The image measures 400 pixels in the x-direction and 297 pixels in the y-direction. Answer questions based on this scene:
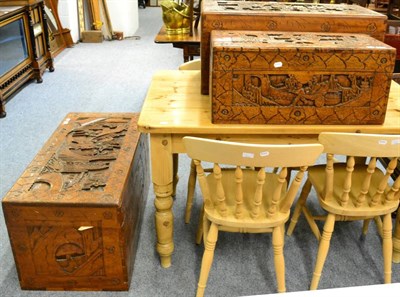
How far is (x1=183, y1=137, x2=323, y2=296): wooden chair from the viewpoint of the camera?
1.39 metres

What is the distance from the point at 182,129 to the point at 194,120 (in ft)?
0.26

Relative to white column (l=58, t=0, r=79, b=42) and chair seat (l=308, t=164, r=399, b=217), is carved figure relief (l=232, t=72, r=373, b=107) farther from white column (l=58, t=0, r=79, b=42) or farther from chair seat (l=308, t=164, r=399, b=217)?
white column (l=58, t=0, r=79, b=42)

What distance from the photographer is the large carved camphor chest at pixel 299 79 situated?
1.51 m

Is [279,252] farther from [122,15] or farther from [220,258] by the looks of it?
[122,15]

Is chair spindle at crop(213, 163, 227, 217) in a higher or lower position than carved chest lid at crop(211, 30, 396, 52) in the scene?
lower

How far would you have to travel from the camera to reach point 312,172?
6.26 ft

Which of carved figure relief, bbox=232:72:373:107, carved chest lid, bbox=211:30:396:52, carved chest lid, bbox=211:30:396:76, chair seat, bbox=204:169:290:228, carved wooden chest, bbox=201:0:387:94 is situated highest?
carved wooden chest, bbox=201:0:387:94

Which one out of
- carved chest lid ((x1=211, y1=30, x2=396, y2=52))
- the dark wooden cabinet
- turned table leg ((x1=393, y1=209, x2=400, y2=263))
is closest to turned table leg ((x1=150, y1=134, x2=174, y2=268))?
carved chest lid ((x1=211, y1=30, x2=396, y2=52))

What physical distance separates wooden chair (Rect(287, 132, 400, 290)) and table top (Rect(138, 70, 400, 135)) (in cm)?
12

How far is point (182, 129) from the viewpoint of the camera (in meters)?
1.57

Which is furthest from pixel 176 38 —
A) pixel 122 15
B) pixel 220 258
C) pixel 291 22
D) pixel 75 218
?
pixel 122 15

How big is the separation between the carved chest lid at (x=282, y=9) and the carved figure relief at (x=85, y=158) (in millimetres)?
750

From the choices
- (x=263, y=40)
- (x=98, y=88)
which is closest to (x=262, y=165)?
(x=263, y=40)

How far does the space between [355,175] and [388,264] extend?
1.30 feet
